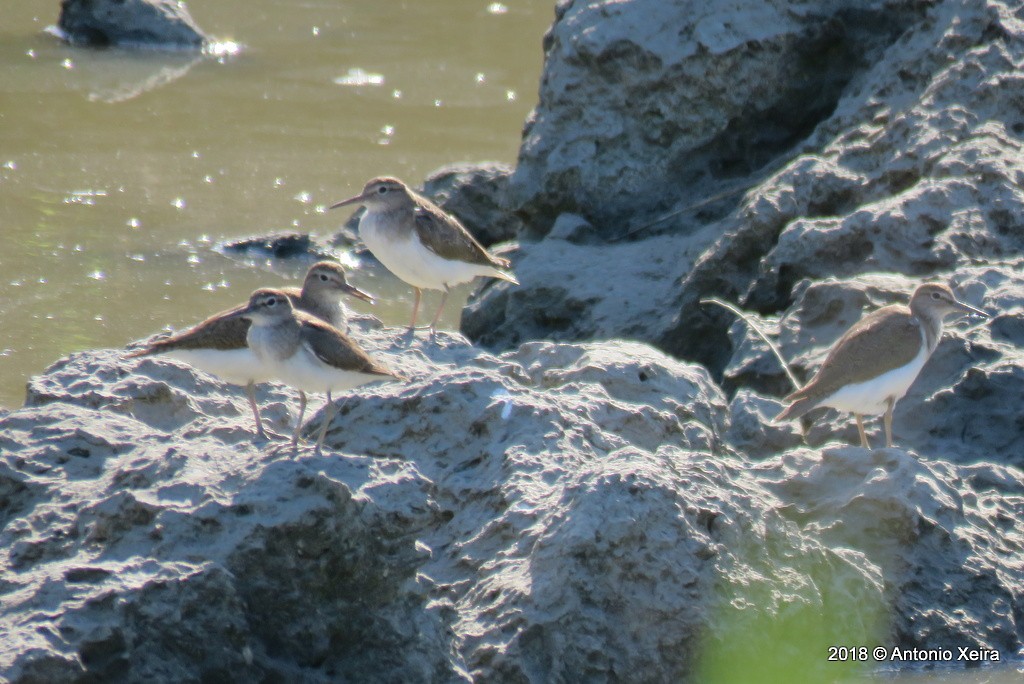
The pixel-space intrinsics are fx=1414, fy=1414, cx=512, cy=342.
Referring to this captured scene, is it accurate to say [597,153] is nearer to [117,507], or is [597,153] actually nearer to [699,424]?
[699,424]

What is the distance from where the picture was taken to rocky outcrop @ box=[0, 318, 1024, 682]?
4957mm

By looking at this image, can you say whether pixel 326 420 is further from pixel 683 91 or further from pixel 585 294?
Answer: pixel 683 91

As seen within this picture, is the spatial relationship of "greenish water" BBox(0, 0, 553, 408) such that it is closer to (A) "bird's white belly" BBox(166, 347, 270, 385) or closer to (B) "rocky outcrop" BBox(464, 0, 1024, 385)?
(B) "rocky outcrop" BBox(464, 0, 1024, 385)

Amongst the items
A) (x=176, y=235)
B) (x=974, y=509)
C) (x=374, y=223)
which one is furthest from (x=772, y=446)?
(x=176, y=235)

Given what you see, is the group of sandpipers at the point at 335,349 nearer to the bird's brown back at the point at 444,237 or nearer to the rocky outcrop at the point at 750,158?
the rocky outcrop at the point at 750,158

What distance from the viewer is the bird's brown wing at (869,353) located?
7059mm

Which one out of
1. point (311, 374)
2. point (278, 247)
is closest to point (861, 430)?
point (311, 374)

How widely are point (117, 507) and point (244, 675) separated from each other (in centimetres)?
80

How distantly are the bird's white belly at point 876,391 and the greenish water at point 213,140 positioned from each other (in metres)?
5.63

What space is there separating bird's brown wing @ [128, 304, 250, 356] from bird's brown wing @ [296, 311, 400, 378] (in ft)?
2.17

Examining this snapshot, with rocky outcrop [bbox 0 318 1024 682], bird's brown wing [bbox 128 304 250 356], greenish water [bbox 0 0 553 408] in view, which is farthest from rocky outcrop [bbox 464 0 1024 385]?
bird's brown wing [bbox 128 304 250 356]

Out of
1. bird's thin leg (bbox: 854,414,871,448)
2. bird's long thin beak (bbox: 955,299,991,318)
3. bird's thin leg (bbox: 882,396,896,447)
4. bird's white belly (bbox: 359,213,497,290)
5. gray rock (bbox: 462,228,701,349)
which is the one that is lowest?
gray rock (bbox: 462,228,701,349)

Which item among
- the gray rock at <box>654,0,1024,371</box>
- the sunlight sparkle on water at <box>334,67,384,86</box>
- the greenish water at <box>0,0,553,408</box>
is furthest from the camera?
the sunlight sparkle on water at <box>334,67,384,86</box>

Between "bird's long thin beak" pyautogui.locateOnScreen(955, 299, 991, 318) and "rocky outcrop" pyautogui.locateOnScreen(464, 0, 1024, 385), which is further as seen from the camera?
"rocky outcrop" pyautogui.locateOnScreen(464, 0, 1024, 385)
